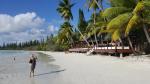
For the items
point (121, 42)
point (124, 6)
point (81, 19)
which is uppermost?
point (81, 19)

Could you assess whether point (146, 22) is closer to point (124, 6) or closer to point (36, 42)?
point (124, 6)

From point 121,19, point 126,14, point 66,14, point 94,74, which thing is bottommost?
point 94,74

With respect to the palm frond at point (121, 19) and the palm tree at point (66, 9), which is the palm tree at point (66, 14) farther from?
the palm frond at point (121, 19)

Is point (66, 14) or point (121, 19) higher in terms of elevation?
point (66, 14)

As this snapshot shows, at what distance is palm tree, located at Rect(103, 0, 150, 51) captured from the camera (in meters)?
23.5

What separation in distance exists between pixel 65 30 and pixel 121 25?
37043 millimetres

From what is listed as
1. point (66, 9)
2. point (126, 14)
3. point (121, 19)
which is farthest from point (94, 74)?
point (66, 9)

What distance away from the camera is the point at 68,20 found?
2331 inches

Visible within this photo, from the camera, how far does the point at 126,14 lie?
2469 centimetres

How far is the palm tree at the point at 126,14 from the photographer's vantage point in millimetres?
23484

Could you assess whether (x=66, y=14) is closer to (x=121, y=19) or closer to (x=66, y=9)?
(x=66, y=9)

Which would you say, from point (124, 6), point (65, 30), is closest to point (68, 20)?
point (65, 30)

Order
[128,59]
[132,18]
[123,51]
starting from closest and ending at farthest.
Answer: [132,18] → [128,59] → [123,51]

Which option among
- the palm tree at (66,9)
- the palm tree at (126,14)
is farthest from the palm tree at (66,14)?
the palm tree at (126,14)
